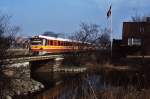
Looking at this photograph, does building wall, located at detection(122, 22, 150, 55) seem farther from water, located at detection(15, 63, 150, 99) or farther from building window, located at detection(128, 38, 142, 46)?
water, located at detection(15, 63, 150, 99)

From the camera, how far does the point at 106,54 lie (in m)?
70.3

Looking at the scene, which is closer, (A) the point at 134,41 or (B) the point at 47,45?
(B) the point at 47,45

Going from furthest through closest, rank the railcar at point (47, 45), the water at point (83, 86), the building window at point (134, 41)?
the building window at point (134, 41)
the railcar at point (47, 45)
the water at point (83, 86)

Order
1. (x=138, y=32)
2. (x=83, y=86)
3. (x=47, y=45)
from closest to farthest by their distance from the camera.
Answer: (x=83, y=86) < (x=47, y=45) < (x=138, y=32)

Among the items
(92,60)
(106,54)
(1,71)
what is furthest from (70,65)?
(1,71)

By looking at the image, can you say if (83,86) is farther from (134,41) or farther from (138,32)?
(134,41)

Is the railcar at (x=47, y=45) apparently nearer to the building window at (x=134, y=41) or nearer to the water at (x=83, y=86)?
the water at (x=83, y=86)

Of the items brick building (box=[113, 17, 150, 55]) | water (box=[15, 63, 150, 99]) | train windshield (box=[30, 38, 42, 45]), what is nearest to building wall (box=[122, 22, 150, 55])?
brick building (box=[113, 17, 150, 55])

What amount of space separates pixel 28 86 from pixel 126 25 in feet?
147

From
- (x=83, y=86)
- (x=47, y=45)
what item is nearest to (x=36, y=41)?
(x=47, y=45)

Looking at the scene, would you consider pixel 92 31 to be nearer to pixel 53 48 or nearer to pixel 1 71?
pixel 53 48

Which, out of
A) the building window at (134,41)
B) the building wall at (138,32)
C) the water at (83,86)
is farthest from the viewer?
the building window at (134,41)

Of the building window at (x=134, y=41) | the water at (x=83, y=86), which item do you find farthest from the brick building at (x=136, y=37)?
the water at (x=83, y=86)

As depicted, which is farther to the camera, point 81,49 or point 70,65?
point 81,49
